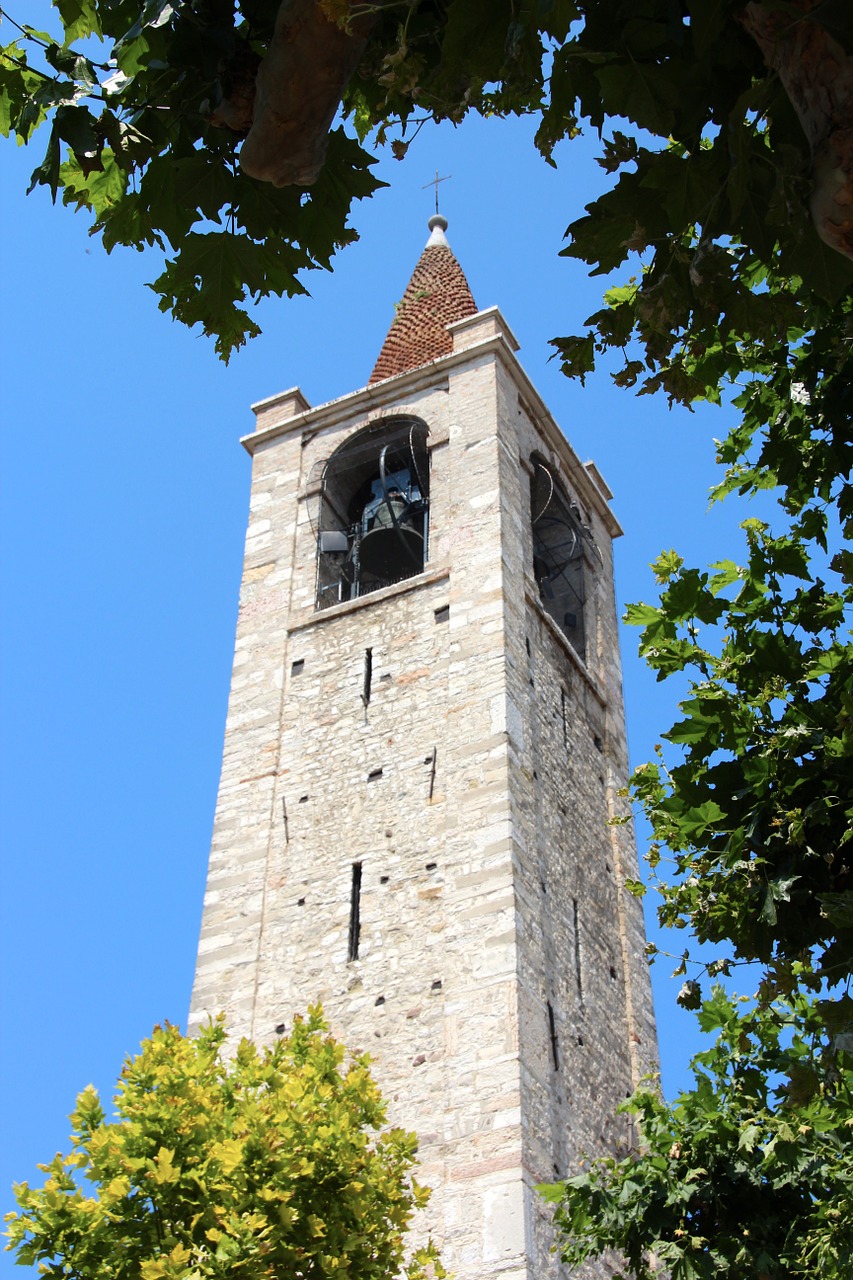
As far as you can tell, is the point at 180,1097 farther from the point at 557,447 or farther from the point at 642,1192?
the point at 557,447

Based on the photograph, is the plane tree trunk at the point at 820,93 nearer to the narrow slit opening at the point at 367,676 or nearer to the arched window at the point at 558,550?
the narrow slit opening at the point at 367,676

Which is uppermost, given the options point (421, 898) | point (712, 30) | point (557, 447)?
point (557, 447)

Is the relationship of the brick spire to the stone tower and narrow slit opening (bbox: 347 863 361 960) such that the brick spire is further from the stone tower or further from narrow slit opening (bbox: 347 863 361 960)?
narrow slit opening (bbox: 347 863 361 960)

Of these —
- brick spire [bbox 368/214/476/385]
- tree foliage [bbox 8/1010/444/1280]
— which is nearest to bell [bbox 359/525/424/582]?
brick spire [bbox 368/214/476/385]

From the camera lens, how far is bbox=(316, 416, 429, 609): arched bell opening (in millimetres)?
18314

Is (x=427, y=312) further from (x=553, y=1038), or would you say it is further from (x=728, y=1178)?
(x=728, y=1178)

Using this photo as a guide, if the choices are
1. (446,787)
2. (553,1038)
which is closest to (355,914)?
(446,787)

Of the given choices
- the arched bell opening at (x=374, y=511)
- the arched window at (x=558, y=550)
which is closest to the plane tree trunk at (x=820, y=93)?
the arched bell opening at (x=374, y=511)

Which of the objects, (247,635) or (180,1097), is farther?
(247,635)

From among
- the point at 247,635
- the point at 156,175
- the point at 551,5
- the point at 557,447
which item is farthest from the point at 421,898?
the point at 551,5

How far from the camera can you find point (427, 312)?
2230 centimetres

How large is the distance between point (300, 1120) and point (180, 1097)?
678 millimetres

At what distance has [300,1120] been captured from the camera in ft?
Result: 28.2

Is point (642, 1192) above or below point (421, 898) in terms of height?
below
